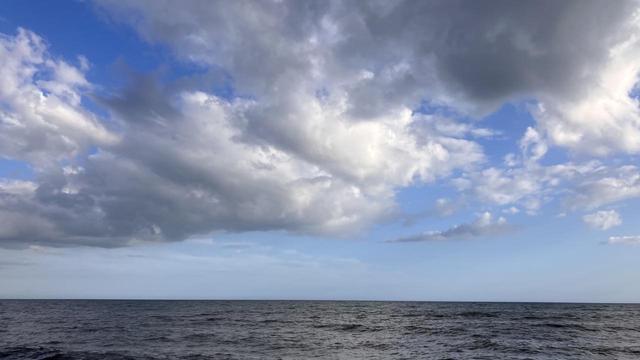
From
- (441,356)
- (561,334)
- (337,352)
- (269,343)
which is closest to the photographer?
(441,356)

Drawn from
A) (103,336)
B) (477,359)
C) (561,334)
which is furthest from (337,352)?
(561,334)

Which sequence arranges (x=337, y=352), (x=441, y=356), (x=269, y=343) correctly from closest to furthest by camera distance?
(x=441, y=356) < (x=337, y=352) < (x=269, y=343)

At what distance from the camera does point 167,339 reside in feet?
155

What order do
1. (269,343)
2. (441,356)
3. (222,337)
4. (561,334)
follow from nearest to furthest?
(441,356), (269,343), (222,337), (561,334)

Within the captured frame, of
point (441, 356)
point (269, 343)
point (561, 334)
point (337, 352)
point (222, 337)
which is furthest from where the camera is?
point (561, 334)

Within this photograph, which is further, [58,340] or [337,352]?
[58,340]

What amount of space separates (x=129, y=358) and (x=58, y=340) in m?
17.4

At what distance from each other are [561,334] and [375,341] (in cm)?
2398

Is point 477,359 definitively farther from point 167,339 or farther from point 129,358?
point 167,339

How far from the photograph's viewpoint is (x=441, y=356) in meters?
36.6

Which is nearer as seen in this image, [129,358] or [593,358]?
[129,358]

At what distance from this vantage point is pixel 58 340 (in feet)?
153

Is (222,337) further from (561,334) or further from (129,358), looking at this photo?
(561,334)

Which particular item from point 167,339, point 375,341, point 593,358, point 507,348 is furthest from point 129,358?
point 593,358
